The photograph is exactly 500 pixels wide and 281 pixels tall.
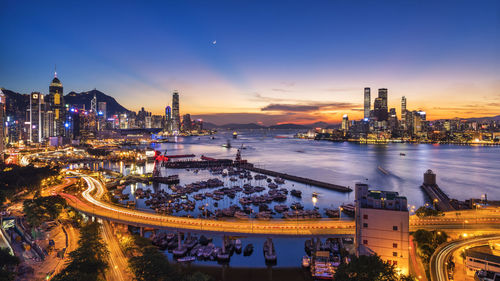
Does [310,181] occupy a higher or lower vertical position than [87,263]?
lower

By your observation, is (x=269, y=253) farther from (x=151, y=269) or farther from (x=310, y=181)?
(x=310, y=181)

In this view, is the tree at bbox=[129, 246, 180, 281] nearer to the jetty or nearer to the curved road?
the curved road

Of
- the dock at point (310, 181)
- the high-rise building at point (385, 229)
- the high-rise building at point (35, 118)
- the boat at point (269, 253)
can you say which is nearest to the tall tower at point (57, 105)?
the high-rise building at point (35, 118)

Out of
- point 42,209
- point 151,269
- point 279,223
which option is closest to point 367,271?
point 279,223

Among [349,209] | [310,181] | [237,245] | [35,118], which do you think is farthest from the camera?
[35,118]

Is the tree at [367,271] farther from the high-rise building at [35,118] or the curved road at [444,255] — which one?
the high-rise building at [35,118]

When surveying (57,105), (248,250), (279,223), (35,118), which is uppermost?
(57,105)

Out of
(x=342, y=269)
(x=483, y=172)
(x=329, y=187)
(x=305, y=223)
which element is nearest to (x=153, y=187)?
(x=329, y=187)
